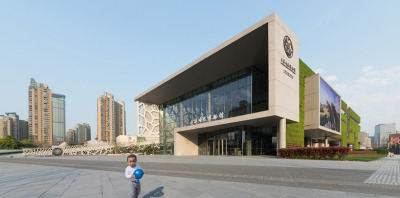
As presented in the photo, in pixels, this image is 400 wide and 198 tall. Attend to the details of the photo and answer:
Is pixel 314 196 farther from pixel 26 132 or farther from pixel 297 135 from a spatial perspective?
pixel 26 132

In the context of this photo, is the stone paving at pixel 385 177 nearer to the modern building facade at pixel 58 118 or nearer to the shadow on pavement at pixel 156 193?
the shadow on pavement at pixel 156 193

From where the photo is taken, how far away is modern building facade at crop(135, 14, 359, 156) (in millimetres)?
21594

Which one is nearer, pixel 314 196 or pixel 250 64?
pixel 314 196

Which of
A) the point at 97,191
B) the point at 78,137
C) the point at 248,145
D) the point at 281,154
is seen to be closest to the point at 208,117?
the point at 248,145

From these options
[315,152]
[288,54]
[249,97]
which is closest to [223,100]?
[249,97]

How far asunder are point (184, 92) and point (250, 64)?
608 inches

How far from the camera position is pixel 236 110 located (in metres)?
27.6

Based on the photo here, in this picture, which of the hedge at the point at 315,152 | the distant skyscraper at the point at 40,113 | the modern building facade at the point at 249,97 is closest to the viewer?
the hedge at the point at 315,152

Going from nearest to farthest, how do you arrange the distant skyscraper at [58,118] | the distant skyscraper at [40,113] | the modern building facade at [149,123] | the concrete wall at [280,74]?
the concrete wall at [280,74], the modern building facade at [149,123], the distant skyscraper at [40,113], the distant skyscraper at [58,118]

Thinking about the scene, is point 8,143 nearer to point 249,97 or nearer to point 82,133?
point 249,97

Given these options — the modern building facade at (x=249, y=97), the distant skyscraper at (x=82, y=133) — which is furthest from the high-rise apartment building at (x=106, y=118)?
the modern building facade at (x=249, y=97)

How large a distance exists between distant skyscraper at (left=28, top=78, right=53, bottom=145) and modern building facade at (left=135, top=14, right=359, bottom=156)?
104603mm

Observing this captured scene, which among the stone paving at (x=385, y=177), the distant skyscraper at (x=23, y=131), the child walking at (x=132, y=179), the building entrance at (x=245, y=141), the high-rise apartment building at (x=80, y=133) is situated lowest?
the high-rise apartment building at (x=80, y=133)

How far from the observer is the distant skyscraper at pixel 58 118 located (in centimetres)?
13112
